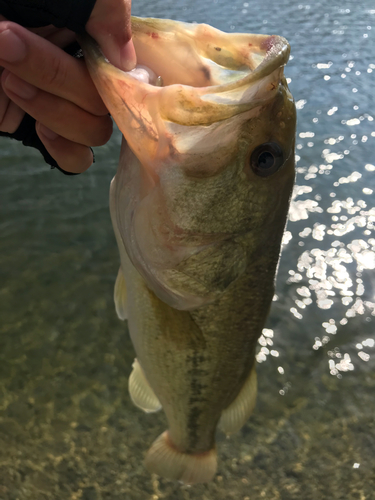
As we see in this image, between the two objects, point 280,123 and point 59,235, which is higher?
point 280,123

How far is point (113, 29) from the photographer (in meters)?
0.88

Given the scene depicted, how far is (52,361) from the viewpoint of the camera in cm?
268

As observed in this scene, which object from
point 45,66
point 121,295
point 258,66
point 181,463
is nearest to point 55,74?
point 45,66

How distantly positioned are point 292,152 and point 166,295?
573mm

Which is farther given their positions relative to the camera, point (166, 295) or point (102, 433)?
point (102, 433)

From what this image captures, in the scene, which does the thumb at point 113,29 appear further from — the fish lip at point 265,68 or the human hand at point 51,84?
the fish lip at point 265,68

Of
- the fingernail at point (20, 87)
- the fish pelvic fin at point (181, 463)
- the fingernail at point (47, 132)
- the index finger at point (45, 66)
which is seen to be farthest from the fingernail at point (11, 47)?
the fish pelvic fin at point (181, 463)

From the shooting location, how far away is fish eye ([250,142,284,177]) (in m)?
1.03

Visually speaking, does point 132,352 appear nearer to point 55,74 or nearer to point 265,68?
point 55,74

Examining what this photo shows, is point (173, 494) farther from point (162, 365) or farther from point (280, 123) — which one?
point (280, 123)

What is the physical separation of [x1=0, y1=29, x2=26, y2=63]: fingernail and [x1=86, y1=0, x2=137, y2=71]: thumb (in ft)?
0.50

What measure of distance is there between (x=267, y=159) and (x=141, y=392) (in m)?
1.30

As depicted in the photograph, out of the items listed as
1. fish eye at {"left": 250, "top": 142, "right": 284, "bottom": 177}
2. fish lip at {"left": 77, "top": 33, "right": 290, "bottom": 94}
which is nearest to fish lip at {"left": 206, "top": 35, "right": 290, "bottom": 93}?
fish lip at {"left": 77, "top": 33, "right": 290, "bottom": 94}

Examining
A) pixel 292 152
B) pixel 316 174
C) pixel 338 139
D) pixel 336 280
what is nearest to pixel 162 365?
pixel 292 152
